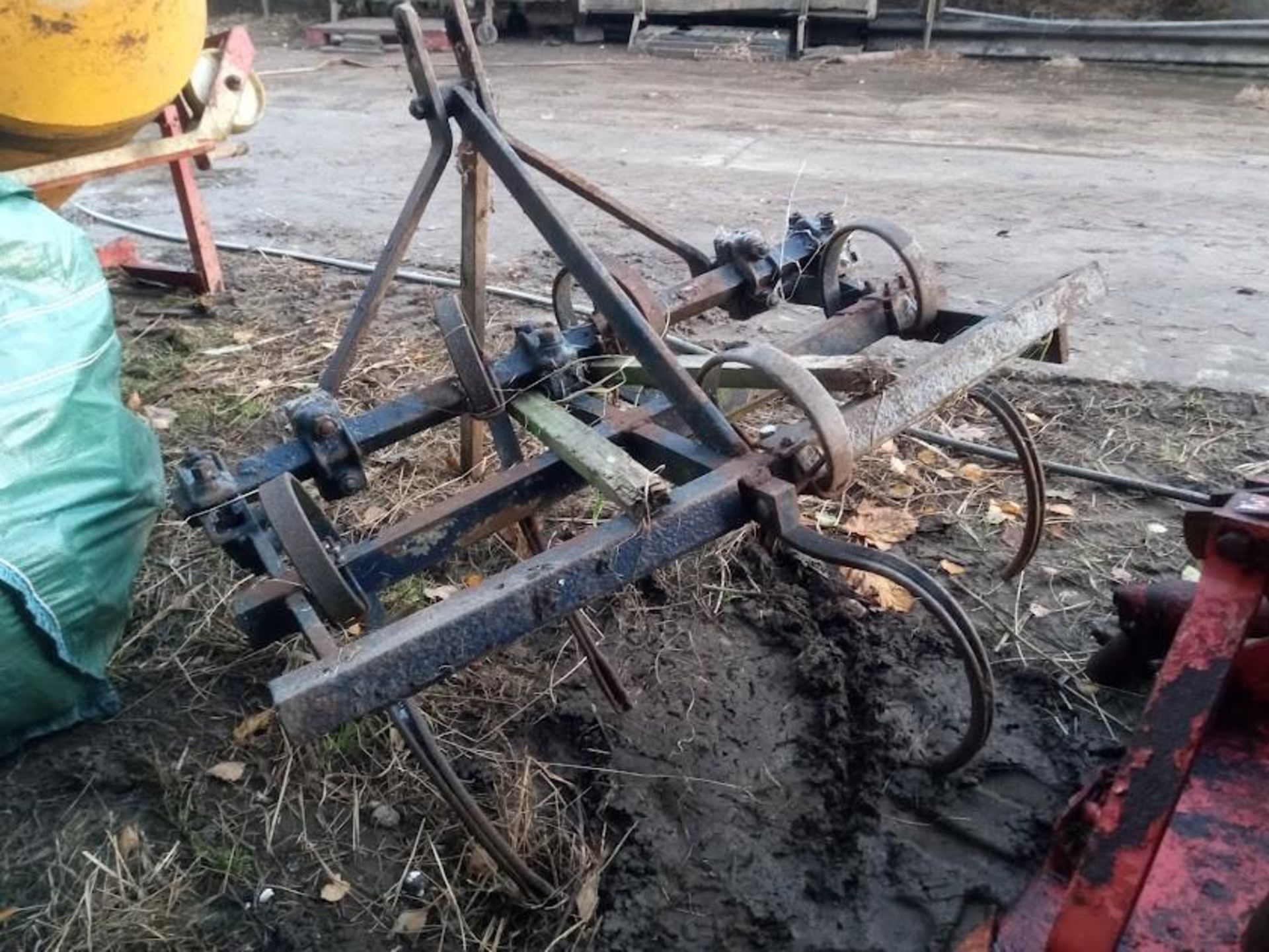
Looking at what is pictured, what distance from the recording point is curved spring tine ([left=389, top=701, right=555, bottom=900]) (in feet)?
6.03

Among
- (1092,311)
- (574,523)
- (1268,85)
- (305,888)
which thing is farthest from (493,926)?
(1268,85)

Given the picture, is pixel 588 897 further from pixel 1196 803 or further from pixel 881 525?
pixel 881 525

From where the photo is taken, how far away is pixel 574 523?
116 inches

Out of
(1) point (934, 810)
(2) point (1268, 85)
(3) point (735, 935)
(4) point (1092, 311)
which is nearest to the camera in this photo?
(3) point (735, 935)

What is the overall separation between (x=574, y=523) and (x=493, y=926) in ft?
3.90

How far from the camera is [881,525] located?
2896mm

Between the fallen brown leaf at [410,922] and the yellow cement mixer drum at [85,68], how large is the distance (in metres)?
2.66

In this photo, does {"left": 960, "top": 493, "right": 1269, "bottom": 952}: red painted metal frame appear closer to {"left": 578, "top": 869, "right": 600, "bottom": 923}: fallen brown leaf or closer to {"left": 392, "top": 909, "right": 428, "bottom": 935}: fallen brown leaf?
{"left": 578, "top": 869, "right": 600, "bottom": 923}: fallen brown leaf

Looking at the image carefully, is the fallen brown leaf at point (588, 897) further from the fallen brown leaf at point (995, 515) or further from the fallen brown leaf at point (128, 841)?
the fallen brown leaf at point (995, 515)

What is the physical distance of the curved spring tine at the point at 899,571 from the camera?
5.38 ft

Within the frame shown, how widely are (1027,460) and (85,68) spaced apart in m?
2.95

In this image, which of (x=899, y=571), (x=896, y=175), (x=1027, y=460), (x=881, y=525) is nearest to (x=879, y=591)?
(x=881, y=525)

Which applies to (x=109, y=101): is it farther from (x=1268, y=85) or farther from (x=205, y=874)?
(x=1268, y=85)

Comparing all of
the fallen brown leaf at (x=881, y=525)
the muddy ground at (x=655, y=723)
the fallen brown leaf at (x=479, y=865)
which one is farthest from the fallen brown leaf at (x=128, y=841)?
the fallen brown leaf at (x=881, y=525)
